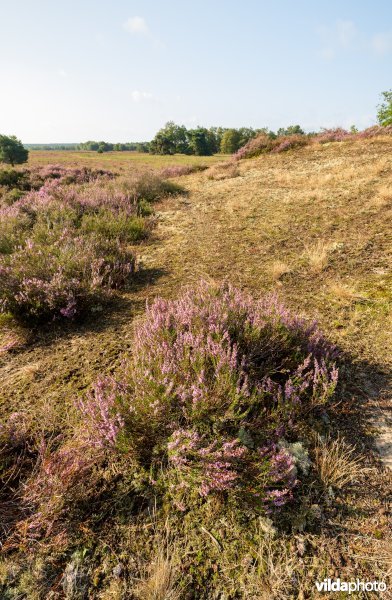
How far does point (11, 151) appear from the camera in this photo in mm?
47188

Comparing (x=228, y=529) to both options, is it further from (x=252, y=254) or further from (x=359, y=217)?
(x=359, y=217)

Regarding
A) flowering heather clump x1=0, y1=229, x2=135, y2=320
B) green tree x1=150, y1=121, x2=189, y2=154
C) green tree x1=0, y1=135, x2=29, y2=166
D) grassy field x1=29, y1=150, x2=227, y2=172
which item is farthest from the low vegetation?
green tree x1=150, y1=121, x2=189, y2=154

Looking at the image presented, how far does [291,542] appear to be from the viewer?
1.83 meters

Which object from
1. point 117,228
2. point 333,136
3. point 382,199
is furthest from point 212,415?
point 333,136

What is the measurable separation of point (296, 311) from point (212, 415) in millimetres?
2063

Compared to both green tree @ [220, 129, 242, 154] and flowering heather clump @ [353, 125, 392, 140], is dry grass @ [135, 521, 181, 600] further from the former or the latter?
→ green tree @ [220, 129, 242, 154]

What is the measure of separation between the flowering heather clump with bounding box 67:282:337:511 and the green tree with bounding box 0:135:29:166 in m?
54.0

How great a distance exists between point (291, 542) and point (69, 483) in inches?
55.4

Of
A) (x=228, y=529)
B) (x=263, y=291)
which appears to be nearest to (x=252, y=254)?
(x=263, y=291)

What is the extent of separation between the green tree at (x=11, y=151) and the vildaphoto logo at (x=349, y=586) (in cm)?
5543

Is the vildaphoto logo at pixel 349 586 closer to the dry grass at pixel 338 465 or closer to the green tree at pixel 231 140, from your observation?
the dry grass at pixel 338 465

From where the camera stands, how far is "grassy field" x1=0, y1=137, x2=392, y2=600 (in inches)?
68.4

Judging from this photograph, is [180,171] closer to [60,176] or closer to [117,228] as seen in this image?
[60,176]


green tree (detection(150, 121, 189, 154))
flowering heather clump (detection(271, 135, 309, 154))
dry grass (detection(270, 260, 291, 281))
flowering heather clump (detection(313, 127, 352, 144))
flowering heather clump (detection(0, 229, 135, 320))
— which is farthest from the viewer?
green tree (detection(150, 121, 189, 154))
